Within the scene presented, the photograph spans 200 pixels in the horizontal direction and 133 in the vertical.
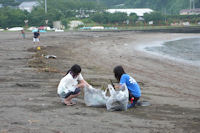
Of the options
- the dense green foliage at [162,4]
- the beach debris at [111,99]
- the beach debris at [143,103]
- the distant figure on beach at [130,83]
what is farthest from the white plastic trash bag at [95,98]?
the dense green foliage at [162,4]

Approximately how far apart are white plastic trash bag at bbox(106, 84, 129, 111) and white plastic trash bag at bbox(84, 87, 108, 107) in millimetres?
294

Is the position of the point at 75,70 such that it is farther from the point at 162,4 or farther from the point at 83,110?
the point at 162,4

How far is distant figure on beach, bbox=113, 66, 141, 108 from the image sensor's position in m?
7.00

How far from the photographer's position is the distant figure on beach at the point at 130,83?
7.00 meters

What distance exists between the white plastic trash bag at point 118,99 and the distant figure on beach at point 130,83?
30cm

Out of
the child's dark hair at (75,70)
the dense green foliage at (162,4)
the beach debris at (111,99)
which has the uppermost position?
the dense green foliage at (162,4)

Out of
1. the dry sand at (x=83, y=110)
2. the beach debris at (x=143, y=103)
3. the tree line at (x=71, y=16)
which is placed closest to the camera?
the dry sand at (x=83, y=110)

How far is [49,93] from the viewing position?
8.28 meters

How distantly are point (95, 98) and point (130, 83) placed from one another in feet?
2.77

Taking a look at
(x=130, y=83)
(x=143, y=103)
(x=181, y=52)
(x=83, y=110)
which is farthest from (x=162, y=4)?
(x=83, y=110)

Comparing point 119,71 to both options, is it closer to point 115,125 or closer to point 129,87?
point 129,87

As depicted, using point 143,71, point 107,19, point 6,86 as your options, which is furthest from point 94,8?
point 6,86

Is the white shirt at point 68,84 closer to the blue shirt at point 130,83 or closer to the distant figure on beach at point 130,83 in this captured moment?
the distant figure on beach at point 130,83

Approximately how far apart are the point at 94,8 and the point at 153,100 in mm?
76943
